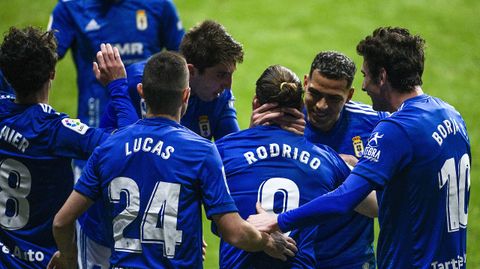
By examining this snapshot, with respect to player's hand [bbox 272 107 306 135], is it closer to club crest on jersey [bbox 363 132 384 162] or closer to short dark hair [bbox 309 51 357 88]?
club crest on jersey [bbox 363 132 384 162]

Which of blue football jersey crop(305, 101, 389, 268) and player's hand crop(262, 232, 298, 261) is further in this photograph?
blue football jersey crop(305, 101, 389, 268)

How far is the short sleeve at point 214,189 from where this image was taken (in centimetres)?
493

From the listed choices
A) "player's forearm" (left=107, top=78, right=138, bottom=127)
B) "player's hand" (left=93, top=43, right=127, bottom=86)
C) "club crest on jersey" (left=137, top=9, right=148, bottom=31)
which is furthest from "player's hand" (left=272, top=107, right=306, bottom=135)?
"club crest on jersey" (left=137, top=9, right=148, bottom=31)

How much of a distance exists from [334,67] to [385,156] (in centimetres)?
123

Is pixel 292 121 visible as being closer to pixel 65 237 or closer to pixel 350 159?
pixel 350 159

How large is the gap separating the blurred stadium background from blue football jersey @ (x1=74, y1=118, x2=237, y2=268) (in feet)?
23.8

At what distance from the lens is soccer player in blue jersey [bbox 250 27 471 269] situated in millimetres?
5125

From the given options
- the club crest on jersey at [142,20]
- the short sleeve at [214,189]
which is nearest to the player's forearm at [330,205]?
the short sleeve at [214,189]

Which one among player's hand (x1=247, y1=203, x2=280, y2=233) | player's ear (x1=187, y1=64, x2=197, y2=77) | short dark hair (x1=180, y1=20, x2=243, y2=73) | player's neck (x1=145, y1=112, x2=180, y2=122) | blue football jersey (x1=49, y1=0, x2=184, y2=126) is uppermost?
blue football jersey (x1=49, y1=0, x2=184, y2=126)

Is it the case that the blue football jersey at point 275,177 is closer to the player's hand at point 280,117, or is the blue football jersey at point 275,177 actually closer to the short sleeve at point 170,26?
the player's hand at point 280,117

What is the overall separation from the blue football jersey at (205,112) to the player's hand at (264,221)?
1543 mm

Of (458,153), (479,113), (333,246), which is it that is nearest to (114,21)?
(333,246)

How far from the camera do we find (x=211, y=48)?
21.0ft

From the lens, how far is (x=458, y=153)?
5332 mm
